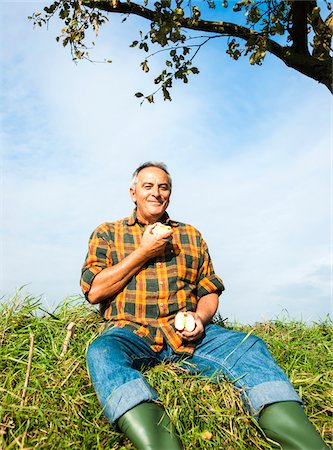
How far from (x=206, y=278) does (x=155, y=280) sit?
61cm

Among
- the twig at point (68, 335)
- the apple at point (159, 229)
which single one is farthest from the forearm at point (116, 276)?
the twig at point (68, 335)

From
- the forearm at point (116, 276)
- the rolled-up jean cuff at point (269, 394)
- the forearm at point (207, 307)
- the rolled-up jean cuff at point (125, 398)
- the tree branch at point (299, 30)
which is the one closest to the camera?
the rolled-up jean cuff at point (125, 398)

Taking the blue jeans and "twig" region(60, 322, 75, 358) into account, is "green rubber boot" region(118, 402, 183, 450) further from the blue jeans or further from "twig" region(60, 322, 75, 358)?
"twig" region(60, 322, 75, 358)

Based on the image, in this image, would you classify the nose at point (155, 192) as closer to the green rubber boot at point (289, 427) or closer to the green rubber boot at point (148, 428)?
the green rubber boot at point (148, 428)

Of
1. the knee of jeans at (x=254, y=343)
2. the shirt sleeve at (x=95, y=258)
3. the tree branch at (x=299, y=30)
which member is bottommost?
the knee of jeans at (x=254, y=343)

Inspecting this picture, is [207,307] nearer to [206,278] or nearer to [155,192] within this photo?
[206,278]

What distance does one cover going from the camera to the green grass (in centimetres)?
377

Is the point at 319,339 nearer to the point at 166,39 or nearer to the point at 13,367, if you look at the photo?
the point at 13,367

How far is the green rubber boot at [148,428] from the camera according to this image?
3.43 metres

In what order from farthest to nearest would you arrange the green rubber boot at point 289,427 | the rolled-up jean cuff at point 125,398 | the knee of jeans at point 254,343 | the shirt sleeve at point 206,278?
the shirt sleeve at point 206,278 < the knee of jeans at point 254,343 < the green rubber boot at point 289,427 < the rolled-up jean cuff at point 125,398

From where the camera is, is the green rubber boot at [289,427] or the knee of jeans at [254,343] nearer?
the green rubber boot at [289,427]

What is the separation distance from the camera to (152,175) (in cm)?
500

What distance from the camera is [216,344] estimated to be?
15.2ft

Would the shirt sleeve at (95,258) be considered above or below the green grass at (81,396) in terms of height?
above
